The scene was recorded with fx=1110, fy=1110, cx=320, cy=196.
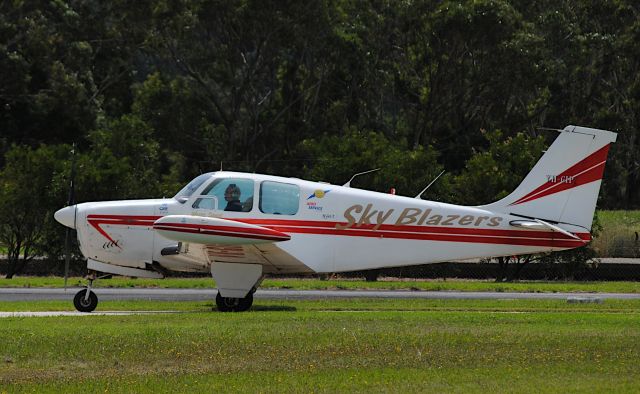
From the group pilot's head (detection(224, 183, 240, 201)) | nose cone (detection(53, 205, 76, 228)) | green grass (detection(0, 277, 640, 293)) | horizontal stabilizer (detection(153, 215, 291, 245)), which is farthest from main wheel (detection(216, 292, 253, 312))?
green grass (detection(0, 277, 640, 293))

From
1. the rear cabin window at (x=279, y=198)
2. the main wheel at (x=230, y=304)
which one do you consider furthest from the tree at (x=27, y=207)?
the rear cabin window at (x=279, y=198)

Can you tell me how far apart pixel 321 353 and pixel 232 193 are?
6434 mm

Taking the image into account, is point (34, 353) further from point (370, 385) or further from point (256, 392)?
point (370, 385)

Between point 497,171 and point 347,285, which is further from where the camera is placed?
point 497,171

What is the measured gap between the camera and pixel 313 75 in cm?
5484

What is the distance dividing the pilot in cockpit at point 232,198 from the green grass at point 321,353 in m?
2.29

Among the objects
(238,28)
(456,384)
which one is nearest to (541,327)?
(456,384)

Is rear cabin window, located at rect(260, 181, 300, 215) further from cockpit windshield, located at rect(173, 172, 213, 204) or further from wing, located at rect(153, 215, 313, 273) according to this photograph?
cockpit windshield, located at rect(173, 172, 213, 204)

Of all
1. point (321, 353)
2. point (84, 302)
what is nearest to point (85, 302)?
point (84, 302)

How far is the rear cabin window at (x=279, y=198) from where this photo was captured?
1914 cm

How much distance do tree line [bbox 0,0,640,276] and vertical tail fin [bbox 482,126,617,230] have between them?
27238mm

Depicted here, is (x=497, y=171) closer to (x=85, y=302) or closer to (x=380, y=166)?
(x=380, y=166)

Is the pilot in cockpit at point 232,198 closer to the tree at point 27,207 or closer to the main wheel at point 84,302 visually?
the main wheel at point 84,302

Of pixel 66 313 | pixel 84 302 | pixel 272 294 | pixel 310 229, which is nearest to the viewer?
pixel 66 313
